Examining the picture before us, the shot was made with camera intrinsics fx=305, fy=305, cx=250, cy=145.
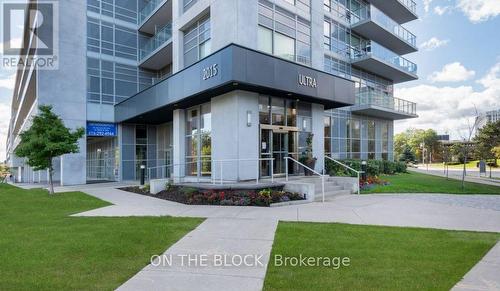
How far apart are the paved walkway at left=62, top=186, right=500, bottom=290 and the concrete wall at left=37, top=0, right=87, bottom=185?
1252cm

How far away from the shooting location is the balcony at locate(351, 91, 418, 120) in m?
24.7

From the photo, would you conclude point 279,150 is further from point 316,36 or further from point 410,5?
point 410,5

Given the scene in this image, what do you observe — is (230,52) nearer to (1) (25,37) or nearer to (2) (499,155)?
(1) (25,37)

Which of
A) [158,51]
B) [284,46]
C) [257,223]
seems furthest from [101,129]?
[257,223]

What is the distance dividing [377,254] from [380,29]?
2565cm

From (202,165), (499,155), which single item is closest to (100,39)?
(202,165)

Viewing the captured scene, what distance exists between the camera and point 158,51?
2231 centimetres

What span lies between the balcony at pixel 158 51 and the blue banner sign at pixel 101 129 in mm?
5800

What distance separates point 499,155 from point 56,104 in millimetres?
45940

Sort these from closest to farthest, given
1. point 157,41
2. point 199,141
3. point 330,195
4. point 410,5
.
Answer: point 330,195
point 199,141
point 157,41
point 410,5

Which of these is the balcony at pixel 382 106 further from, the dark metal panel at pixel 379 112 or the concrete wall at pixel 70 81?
the concrete wall at pixel 70 81

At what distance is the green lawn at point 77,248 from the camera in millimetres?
4227

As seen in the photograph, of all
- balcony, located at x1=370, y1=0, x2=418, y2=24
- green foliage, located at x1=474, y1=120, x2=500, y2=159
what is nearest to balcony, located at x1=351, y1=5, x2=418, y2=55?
balcony, located at x1=370, y1=0, x2=418, y2=24

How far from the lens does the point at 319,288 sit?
3906mm
